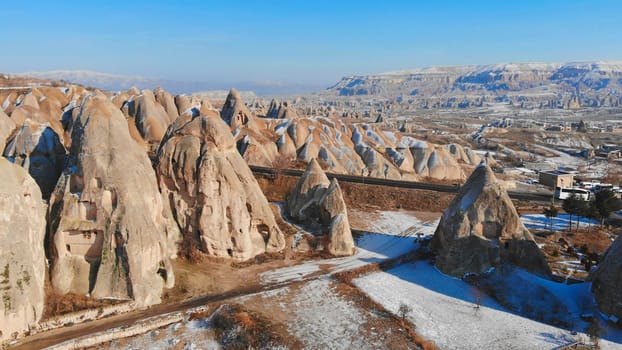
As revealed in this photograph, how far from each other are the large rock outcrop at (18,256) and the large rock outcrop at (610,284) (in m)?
25.3

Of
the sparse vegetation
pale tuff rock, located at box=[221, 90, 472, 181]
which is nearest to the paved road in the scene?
pale tuff rock, located at box=[221, 90, 472, 181]

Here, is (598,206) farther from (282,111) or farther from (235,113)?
(282,111)

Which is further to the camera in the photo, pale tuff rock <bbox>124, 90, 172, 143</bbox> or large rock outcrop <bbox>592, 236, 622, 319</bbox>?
pale tuff rock <bbox>124, 90, 172, 143</bbox>

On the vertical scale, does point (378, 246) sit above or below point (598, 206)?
below

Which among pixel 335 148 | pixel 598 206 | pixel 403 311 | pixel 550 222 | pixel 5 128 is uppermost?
pixel 5 128

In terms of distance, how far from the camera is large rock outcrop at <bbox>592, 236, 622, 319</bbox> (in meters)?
21.0

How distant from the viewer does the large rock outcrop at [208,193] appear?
26.9m

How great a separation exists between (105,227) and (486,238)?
20.4m

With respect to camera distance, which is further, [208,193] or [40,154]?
[40,154]

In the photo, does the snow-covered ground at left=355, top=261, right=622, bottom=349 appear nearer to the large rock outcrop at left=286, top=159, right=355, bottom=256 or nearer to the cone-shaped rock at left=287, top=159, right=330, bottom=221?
the large rock outcrop at left=286, top=159, right=355, bottom=256

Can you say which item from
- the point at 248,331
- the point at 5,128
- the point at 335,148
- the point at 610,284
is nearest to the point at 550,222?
the point at 610,284

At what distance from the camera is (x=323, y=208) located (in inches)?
1280

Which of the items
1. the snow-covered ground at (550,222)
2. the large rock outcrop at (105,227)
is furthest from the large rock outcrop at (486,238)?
the large rock outcrop at (105,227)

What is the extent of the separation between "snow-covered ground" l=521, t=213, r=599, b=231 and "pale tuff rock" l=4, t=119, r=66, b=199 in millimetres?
34486
